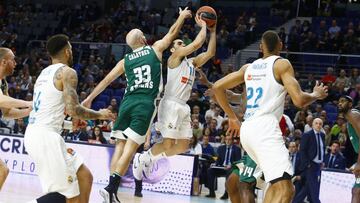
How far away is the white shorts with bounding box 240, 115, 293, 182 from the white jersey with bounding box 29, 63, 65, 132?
1.79 m

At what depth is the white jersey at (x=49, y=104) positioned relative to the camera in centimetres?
679

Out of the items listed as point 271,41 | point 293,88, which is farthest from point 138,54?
point 293,88

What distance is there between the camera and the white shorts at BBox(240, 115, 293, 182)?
668cm

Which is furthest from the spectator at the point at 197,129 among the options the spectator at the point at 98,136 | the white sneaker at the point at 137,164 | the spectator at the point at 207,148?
the white sneaker at the point at 137,164

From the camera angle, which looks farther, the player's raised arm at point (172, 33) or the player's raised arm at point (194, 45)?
the player's raised arm at point (194, 45)

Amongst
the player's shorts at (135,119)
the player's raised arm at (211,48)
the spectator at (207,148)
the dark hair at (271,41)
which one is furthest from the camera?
the spectator at (207,148)

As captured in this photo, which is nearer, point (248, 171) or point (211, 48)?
point (248, 171)

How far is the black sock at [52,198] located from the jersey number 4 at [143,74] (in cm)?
279

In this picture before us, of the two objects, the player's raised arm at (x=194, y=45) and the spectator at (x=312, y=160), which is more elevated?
the player's raised arm at (x=194, y=45)

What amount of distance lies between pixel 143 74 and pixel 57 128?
2.39m

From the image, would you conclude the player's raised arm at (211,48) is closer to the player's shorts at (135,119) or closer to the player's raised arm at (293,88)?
the player's shorts at (135,119)

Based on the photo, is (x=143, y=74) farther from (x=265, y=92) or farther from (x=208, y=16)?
(x=265, y=92)

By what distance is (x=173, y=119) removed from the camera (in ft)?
32.1

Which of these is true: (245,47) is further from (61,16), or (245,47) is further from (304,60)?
(61,16)
